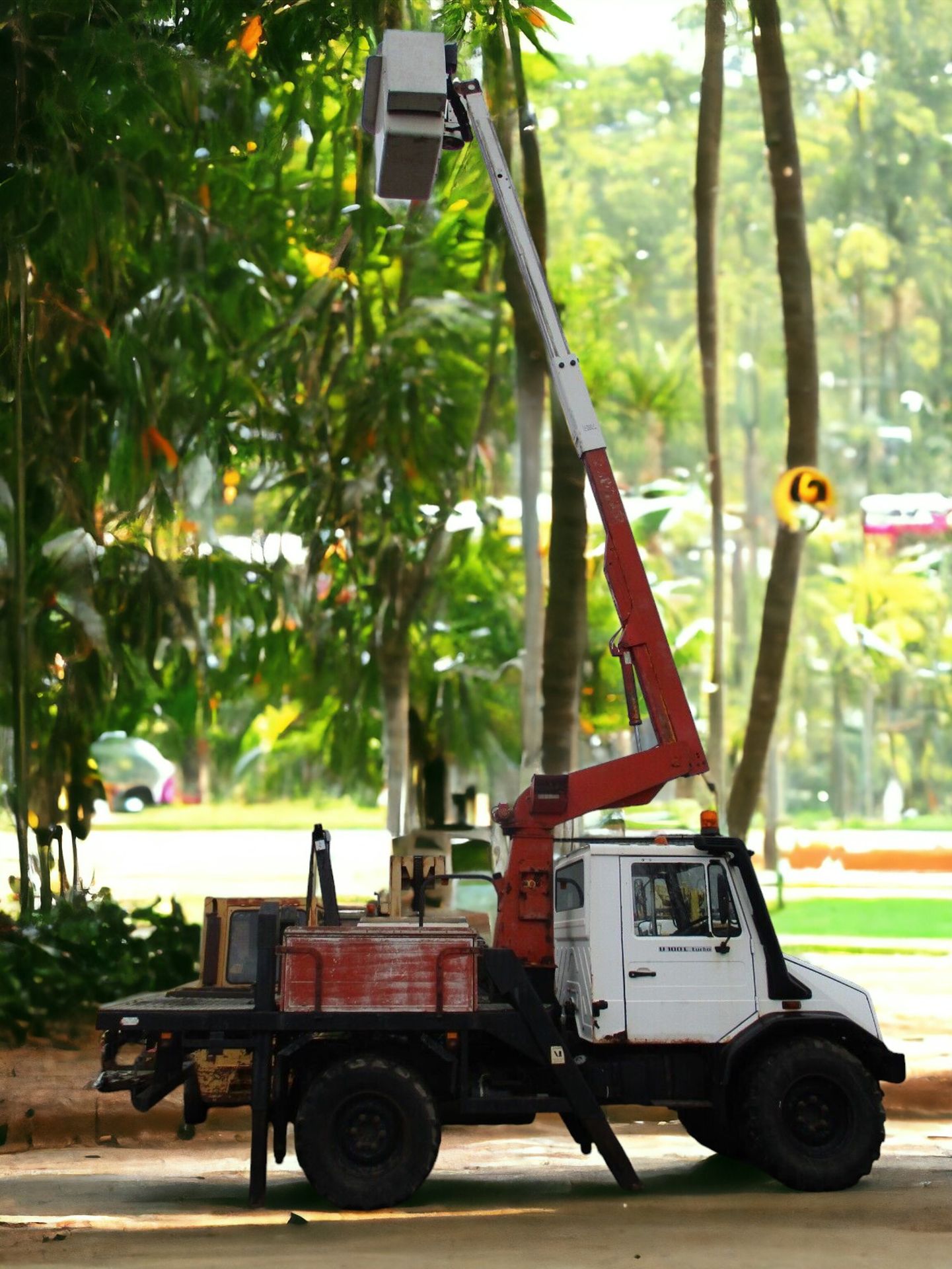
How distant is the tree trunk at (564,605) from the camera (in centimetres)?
1648

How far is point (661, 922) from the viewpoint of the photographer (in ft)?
30.7

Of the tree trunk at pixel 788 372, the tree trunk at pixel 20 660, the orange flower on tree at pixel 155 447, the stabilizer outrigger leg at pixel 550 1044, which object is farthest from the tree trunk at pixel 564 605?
the stabilizer outrigger leg at pixel 550 1044

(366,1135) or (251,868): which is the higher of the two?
(251,868)

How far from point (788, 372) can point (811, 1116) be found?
10264 millimetres

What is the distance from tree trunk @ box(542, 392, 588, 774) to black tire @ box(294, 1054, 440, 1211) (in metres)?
7.73

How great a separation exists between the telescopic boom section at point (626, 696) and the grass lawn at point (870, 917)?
18192 millimetres

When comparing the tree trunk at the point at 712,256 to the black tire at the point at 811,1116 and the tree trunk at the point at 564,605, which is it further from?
the black tire at the point at 811,1116

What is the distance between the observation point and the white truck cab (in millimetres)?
9234

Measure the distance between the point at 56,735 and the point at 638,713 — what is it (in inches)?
366

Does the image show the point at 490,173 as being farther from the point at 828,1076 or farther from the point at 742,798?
the point at 742,798

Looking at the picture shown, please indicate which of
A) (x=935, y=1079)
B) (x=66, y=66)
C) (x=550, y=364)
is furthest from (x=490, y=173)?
(x=935, y=1079)

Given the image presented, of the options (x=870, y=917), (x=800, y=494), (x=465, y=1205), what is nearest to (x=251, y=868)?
(x=870, y=917)

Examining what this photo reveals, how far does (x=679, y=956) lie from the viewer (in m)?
9.30

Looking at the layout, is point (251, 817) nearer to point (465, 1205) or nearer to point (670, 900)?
point (465, 1205)
